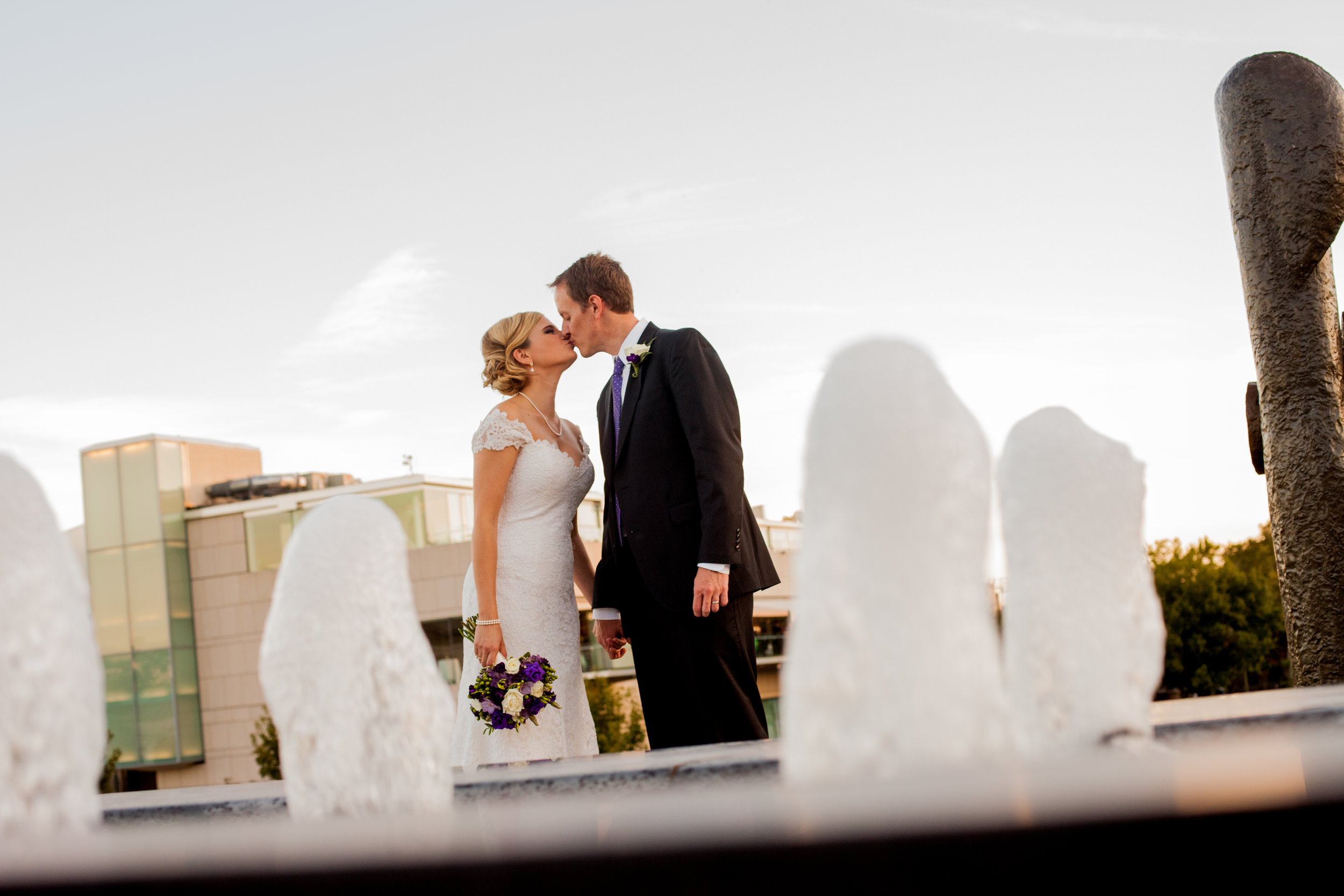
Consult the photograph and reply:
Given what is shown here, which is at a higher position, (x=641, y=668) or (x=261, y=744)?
(x=641, y=668)

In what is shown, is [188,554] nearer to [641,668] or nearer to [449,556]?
[449,556]

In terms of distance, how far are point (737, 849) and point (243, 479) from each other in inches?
1781

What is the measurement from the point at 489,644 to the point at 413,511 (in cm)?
3300

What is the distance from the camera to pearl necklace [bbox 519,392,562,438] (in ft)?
16.9

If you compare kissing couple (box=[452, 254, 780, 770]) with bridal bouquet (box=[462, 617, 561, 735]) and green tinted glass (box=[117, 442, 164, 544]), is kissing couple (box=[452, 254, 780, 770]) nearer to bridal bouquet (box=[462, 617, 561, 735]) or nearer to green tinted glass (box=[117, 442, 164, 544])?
bridal bouquet (box=[462, 617, 561, 735])

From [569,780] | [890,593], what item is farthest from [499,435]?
[890,593]

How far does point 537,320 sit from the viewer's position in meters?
5.24

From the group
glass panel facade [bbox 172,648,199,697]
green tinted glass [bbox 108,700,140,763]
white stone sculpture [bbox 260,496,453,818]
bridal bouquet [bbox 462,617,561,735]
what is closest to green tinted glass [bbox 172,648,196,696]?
glass panel facade [bbox 172,648,199,697]

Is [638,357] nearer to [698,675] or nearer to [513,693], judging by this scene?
[698,675]

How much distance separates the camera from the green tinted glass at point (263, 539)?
1603 inches

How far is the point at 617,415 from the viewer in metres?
4.76

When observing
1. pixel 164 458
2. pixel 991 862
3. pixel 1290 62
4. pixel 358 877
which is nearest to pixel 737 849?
pixel 991 862

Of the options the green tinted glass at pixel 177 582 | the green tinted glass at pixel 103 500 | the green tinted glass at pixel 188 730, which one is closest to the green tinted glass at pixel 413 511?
the green tinted glass at pixel 177 582

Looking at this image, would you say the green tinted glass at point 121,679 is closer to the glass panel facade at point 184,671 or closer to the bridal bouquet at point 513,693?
the glass panel facade at point 184,671
